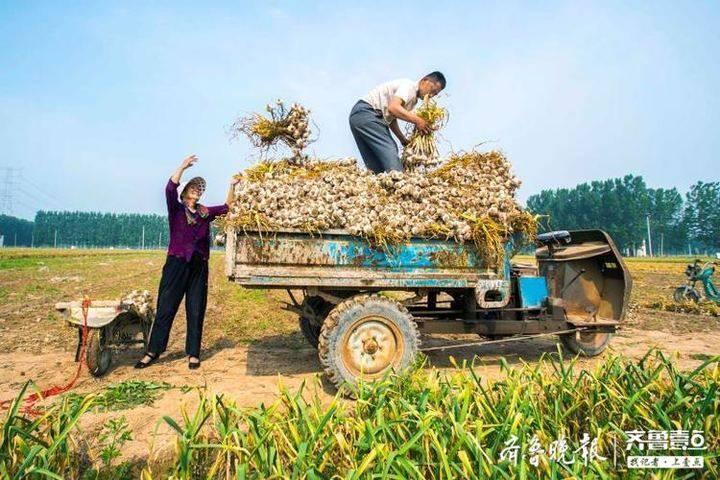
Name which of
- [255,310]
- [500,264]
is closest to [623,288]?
[500,264]

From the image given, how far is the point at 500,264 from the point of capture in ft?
14.1

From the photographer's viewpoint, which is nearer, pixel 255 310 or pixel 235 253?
pixel 235 253

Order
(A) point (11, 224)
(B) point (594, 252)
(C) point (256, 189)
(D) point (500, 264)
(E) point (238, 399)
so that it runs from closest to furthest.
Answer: (E) point (238, 399)
(C) point (256, 189)
(D) point (500, 264)
(B) point (594, 252)
(A) point (11, 224)

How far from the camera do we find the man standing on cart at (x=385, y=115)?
4.89 metres

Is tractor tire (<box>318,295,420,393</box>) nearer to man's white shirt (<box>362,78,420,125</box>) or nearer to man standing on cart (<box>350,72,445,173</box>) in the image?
man standing on cart (<box>350,72,445,173</box>)

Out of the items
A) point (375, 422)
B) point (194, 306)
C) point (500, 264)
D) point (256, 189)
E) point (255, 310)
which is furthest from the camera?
point (255, 310)

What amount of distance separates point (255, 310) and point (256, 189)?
6.12 meters

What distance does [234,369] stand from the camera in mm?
4918

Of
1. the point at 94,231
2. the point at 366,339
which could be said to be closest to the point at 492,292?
the point at 366,339

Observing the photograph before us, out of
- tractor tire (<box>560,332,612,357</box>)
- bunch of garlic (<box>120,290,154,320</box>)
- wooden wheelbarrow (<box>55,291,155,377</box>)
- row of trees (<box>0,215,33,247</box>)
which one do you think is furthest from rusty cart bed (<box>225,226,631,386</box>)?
row of trees (<box>0,215,33,247</box>)

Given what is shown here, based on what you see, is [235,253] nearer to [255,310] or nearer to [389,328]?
[389,328]

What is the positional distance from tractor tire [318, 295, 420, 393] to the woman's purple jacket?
212 cm

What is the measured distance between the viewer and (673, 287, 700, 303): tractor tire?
424 inches

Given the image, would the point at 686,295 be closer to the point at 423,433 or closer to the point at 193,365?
the point at 423,433
